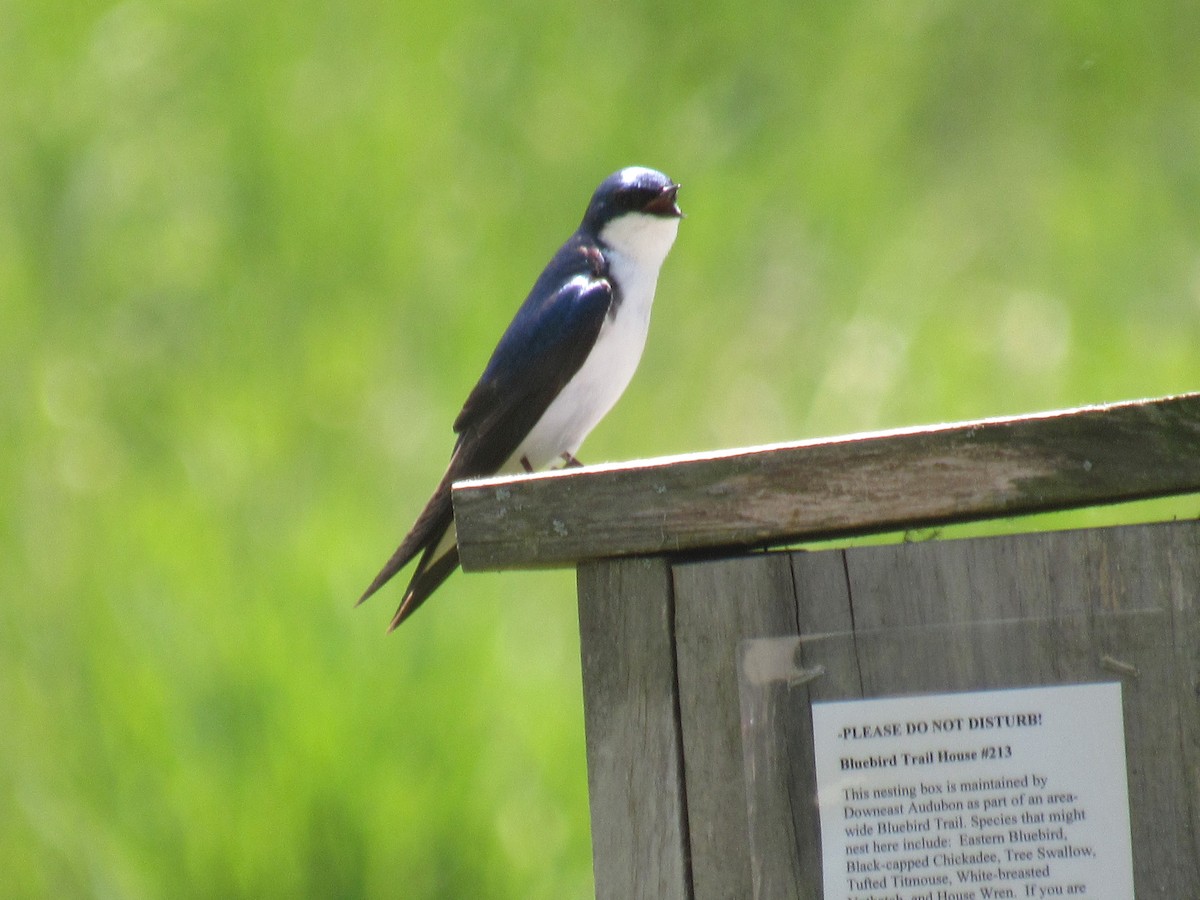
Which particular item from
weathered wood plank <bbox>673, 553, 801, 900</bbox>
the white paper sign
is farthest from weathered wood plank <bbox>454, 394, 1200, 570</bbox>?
the white paper sign

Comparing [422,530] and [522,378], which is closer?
[422,530]

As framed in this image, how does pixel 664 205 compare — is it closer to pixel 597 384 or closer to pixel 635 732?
pixel 597 384

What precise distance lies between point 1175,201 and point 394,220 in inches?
103

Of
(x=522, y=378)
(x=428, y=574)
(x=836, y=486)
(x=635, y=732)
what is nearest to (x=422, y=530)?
(x=428, y=574)

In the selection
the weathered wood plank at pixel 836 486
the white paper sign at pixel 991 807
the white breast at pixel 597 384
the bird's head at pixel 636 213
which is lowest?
the white paper sign at pixel 991 807

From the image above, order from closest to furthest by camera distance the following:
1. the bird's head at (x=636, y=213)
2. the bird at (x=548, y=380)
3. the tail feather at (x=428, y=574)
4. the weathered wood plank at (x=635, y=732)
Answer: the weathered wood plank at (x=635, y=732) → the tail feather at (x=428, y=574) → the bird at (x=548, y=380) → the bird's head at (x=636, y=213)

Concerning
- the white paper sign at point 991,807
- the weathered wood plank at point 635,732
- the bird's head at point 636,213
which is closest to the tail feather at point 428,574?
the weathered wood plank at point 635,732

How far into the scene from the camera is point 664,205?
2549 mm

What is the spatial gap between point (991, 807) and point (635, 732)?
35 centimetres

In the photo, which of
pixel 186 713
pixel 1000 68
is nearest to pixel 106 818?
pixel 186 713

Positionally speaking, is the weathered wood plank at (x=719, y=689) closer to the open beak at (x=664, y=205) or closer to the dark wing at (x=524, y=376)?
the dark wing at (x=524, y=376)

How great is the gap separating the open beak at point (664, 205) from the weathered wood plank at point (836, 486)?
3.44 feet

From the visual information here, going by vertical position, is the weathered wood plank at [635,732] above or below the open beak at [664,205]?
below

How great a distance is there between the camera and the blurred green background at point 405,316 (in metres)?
3.64
